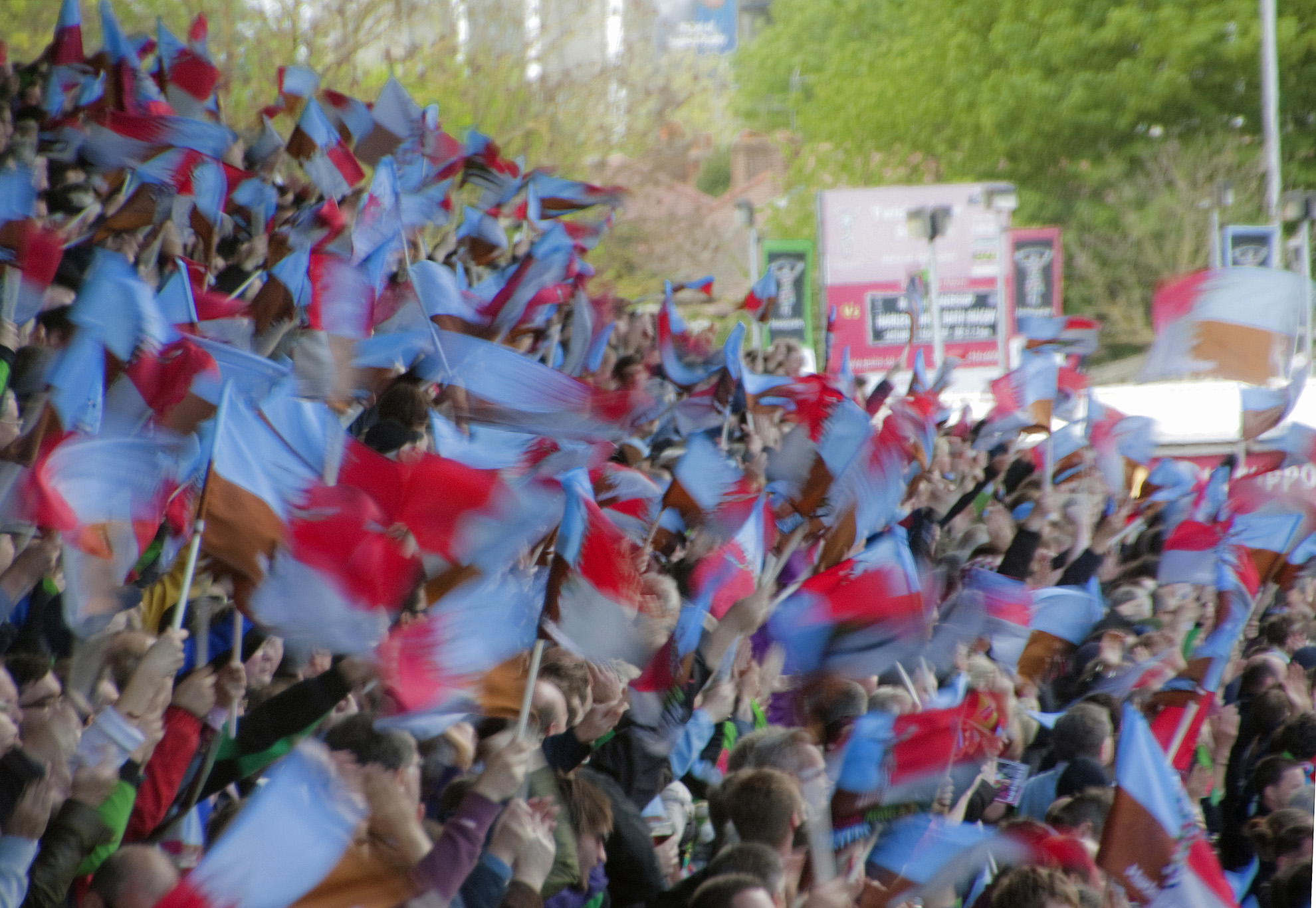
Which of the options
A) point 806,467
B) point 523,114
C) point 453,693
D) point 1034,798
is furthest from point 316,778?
point 523,114

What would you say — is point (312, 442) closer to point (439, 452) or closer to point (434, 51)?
point (439, 452)

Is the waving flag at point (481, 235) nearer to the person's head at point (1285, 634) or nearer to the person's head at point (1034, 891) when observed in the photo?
the person's head at point (1285, 634)

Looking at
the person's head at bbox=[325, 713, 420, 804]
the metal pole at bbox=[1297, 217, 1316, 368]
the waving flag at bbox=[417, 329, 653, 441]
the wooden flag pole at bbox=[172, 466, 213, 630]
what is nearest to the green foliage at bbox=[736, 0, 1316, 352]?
the metal pole at bbox=[1297, 217, 1316, 368]

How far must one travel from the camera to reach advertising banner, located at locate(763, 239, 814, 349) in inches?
915

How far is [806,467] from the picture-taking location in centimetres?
562

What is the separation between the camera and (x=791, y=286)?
2358 centimetres

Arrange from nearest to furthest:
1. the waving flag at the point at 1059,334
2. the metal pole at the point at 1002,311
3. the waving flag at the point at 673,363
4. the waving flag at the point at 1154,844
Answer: the waving flag at the point at 1154,844 → the waving flag at the point at 673,363 → the waving flag at the point at 1059,334 → the metal pole at the point at 1002,311

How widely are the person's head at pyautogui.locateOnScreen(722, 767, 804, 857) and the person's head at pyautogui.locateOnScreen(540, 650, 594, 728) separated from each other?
1.60ft

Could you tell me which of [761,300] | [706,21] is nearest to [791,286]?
[761,300]

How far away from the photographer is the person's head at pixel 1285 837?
4.14 m

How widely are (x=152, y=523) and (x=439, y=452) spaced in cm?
95

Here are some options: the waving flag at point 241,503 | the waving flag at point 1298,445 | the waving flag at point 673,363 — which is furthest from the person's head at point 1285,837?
the waving flag at point 673,363

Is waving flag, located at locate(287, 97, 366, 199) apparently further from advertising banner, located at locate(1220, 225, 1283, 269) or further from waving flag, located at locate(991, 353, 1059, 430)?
advertising banner, located at locate(1220, 225, 1283, 269)

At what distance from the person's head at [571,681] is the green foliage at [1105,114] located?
88.7 ft
